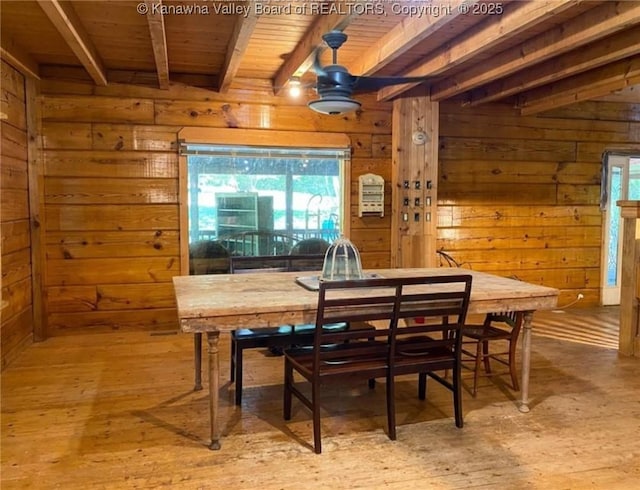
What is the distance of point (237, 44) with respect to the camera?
330 centimetres

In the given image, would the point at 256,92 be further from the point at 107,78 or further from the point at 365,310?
the point at 365,310

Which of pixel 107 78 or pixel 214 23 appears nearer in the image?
pixel 214 23

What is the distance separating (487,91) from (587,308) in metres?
2.77

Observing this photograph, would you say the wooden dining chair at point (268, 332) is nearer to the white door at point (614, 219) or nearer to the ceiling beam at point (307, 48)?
the ceiling beam at point (307, 48)

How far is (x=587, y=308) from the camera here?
19.0 feet

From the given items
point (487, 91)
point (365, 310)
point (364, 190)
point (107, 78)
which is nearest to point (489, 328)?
point (365, 310)

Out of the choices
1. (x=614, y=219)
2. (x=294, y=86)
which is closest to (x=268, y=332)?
(x=294, y=86)

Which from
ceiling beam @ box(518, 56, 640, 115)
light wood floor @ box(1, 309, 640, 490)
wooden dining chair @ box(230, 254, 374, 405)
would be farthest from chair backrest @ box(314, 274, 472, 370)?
ceiling beam @ box(518, 56, 640, 115)

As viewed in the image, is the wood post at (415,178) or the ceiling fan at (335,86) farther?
the wood post at (415,178)

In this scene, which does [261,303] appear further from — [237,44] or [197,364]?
[237,44]

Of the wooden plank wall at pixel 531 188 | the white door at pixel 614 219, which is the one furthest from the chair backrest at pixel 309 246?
the white door at pixel 614 219

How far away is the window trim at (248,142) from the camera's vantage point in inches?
184

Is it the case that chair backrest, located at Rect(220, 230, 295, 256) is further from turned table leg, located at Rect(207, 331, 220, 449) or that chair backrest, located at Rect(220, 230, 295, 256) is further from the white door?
the white door

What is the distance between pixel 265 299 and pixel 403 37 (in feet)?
6.48
